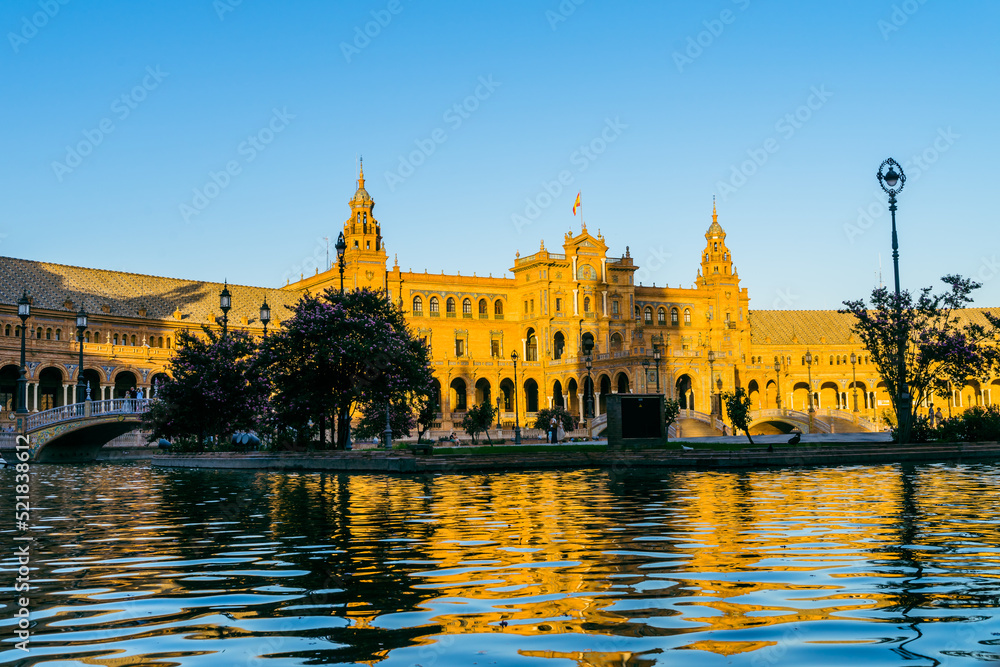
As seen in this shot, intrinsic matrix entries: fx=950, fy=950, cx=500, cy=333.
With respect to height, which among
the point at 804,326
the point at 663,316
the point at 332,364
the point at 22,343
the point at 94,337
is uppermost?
the point at 663,316

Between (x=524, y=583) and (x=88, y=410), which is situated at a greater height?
(x=88, y=410)

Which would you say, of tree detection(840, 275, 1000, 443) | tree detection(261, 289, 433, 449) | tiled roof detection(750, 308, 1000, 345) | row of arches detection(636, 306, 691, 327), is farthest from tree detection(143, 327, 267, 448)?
tiled roof detection(750, 308, 1000, 345)

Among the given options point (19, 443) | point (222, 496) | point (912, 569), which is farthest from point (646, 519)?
point (19, 443)

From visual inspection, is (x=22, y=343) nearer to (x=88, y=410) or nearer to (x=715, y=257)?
(x=88, y=410)

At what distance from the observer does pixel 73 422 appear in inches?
1833

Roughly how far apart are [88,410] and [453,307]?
55.1m

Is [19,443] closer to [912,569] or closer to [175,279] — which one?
[912,569]

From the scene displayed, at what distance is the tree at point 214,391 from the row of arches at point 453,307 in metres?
54.7

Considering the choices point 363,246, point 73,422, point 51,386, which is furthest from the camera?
point 363,246

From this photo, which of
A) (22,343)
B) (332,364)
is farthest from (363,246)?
(332,364)

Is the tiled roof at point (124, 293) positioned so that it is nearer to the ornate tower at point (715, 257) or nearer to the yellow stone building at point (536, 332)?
the yellow stone building at point (536, 332)

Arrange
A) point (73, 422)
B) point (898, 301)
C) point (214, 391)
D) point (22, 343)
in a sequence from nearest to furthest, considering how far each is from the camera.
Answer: point (898, 301) < point (22, 343) < point (214, 391) < point (73, 422)

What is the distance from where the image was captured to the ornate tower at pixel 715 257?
10938cm

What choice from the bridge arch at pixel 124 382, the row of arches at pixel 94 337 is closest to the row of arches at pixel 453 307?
the row of arches at pixel 94 337
